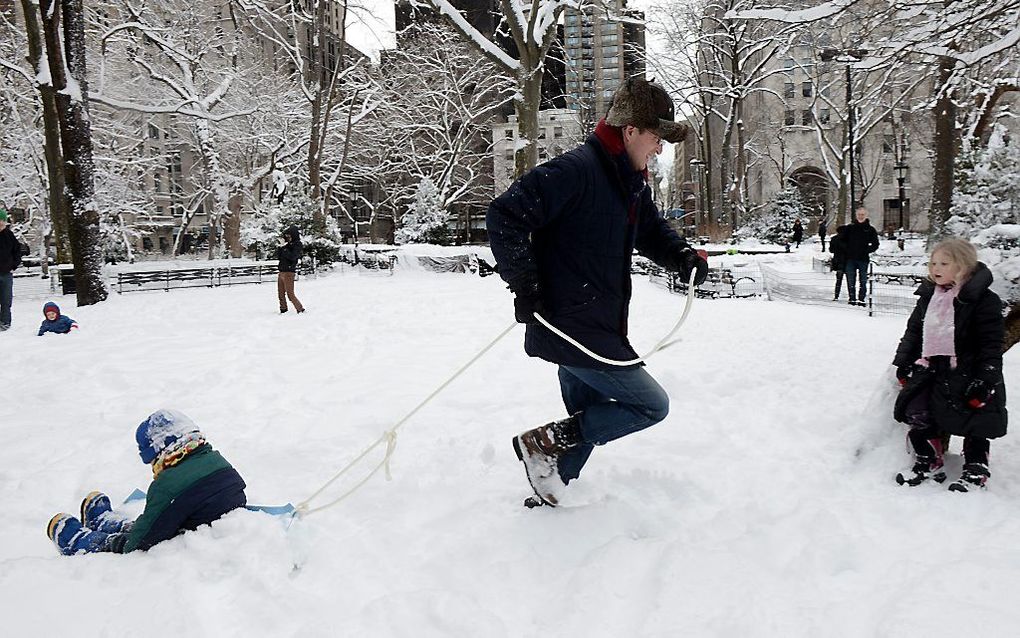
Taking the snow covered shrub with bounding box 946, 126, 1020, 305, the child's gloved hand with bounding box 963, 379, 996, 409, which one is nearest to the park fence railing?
the snow covered shrub with bounding box 946, 126, 1020, 305

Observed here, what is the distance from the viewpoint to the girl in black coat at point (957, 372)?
3799 millimetres

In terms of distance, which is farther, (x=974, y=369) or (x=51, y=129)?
(x=51, y=129)

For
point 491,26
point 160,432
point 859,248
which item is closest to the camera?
point 160,432

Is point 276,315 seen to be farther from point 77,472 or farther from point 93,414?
point 77,472

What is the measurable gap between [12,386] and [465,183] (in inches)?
1519

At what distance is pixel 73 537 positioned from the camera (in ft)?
10.7

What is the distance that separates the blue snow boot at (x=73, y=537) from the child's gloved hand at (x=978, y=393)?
174 inches

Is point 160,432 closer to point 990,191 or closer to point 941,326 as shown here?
point 941,326

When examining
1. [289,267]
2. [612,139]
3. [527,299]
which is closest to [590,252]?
[527,299]

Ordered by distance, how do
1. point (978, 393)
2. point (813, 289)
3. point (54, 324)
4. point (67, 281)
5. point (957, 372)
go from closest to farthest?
point (978, 393)
point (957, 372)
point (54, 324)
point (813, 289)
point (67, 281)

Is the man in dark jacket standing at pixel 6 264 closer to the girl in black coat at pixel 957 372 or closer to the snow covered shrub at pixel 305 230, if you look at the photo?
the girl in black coat at pixel 957 372

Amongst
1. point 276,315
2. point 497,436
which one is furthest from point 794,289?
point 497,436

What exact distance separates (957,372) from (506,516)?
2.63 m

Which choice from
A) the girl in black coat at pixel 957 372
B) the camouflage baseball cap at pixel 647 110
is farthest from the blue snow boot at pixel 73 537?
the girl in black coat at pixel 957 372
